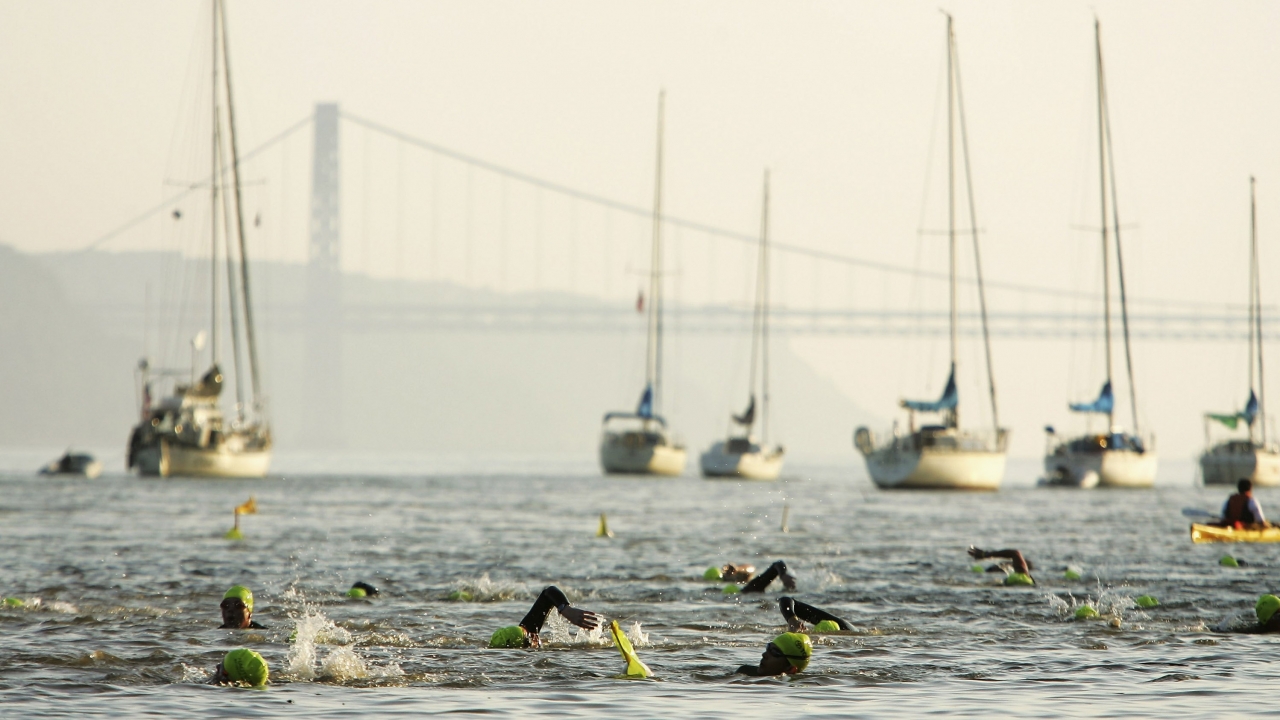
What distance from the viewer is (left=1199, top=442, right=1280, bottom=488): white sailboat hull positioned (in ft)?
216

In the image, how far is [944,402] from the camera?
175ft

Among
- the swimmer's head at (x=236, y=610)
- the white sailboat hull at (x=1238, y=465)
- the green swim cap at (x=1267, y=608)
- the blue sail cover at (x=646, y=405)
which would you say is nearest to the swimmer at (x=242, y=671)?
the swimmer's head at (x=236, y=610)

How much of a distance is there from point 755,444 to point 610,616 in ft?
181

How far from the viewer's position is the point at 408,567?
2312 centimetres

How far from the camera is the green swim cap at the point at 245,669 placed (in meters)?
12.2

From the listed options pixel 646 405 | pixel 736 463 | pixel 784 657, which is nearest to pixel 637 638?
pixel 784 657

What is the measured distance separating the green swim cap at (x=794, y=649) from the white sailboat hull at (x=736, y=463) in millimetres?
57725

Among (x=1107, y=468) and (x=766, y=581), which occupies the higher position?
(x=1107, y=468)

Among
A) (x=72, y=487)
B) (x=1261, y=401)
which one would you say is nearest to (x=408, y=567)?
(x=72, y=487)

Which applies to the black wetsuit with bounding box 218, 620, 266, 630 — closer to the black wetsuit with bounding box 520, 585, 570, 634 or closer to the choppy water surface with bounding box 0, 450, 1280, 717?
the choppy water surface with bounding box 0, 450, 1280, 717

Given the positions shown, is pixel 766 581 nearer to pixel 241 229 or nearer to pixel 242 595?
pixel 242 595

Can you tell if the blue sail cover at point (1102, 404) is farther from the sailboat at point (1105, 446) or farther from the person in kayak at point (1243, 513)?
the person in kayak at point (1243, 513)

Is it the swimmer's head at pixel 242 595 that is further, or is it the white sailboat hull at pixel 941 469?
the white sailboat hull at pixel 941 469

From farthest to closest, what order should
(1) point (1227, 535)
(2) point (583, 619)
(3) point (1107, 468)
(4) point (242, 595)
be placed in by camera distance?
(3) point (1107, 468) < (1) point (1227, 535) < (4) point (242, 595) < (2) point (583, 619)
